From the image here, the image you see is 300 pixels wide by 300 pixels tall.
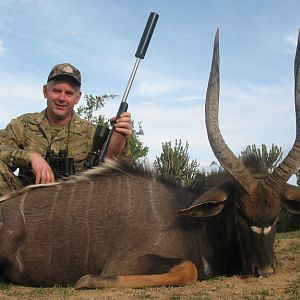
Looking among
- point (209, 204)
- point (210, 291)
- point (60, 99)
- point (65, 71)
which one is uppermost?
point (65, 71)

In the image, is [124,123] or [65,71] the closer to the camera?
[124,123]

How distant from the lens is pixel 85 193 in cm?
448

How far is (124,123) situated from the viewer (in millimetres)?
5285

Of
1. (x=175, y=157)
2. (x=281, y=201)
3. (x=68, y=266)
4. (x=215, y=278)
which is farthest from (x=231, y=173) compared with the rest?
(x=175, y=157)

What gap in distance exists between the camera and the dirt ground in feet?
10.7

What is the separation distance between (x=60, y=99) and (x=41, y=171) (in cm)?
119

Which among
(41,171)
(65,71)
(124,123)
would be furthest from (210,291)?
(65,71)

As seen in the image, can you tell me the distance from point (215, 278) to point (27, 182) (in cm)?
221

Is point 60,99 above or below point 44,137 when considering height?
above

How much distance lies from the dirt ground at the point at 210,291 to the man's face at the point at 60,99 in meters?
2.14

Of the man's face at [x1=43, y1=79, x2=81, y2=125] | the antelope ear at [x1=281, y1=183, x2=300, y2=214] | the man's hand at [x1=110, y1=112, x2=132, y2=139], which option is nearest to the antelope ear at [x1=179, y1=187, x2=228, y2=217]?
the antelope ear at [x1=281, y1=183, x2=300, y2=214]

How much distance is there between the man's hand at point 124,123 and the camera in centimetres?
525

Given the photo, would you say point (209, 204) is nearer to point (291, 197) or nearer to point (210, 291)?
point (291, 197)

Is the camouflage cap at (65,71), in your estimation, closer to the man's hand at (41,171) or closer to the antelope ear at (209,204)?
the man's hand at (41,171)
